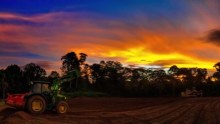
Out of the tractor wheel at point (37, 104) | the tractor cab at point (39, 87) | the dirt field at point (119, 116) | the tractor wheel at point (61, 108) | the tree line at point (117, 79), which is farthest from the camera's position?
the tree line at point (117, 79)

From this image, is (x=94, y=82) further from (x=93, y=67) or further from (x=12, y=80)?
(x=12, y=80)

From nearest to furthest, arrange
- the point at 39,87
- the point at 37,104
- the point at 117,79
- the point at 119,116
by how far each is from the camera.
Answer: the point at 119,116 < the point at 37,104 < the point at 39,87 < the point at 117,79

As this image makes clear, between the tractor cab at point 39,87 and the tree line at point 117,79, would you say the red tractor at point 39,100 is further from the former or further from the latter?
the tree line at point 117,79

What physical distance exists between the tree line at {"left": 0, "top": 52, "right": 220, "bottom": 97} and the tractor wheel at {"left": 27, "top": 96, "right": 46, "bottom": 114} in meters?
45.3

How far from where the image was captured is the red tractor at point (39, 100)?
77.7 feet

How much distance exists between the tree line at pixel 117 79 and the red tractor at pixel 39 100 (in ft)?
146

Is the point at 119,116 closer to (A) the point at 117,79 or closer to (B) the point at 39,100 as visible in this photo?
(B) the point at 39,100

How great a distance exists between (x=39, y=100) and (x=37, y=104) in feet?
0.91

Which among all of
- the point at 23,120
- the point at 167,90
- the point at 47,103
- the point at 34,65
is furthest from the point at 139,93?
the point at 23,120

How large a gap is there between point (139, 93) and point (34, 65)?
98.0ft

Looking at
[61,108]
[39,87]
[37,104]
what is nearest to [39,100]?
[37,104]

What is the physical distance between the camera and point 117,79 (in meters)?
115

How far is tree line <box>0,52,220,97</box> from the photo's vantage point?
3373 inches

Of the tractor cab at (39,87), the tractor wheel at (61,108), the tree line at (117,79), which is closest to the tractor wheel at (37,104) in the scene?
the tractor cab at (39,87)
